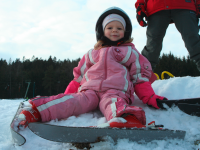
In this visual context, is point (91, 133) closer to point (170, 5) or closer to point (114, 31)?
point (114, 31)

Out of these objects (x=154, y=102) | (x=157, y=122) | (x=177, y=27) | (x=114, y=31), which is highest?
(x=177, y=27)

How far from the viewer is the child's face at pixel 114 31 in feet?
6.89

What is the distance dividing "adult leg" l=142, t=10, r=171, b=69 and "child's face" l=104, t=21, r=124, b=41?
73cm

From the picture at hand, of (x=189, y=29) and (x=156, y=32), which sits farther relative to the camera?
(x=156, y=32)

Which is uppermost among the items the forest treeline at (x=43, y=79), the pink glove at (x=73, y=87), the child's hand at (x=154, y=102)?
the pink glove at (x=73, y=87)

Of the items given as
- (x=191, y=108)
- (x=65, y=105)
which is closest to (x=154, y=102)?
(x=191, y=108)

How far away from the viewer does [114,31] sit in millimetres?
2107

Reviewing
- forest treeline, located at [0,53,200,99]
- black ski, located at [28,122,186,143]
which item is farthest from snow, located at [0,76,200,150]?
forest treeline, located at [0,53,200,99]

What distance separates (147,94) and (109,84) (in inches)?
16.8

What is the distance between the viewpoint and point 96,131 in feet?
3.02

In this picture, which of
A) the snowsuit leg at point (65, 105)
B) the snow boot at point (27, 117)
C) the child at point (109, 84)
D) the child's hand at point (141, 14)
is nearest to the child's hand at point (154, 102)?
the child at point (109, 84)

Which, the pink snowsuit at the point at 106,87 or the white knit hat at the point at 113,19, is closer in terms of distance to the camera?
the pink snowsuit at the point at 106,87

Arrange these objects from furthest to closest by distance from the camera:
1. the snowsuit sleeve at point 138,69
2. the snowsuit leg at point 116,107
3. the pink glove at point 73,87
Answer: the pink glove at point 73,87 < the snowsuit sleeve at point 138,69 < the snowsuit leg at point 116,107

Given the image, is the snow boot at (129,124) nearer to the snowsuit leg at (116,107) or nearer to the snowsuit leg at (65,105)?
the snowsuit leg at (116,107)
